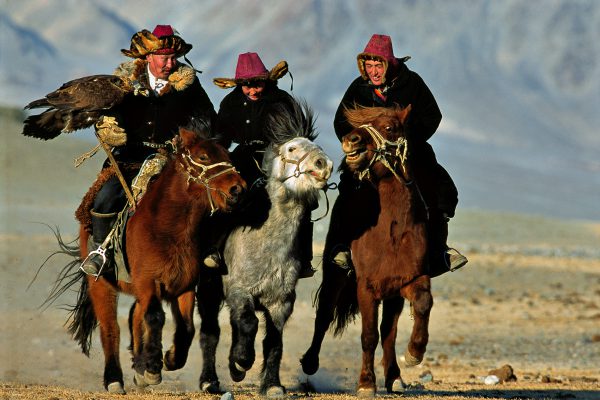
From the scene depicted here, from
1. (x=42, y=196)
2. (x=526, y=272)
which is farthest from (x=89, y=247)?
(x=42, y=196)

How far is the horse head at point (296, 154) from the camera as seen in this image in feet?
35.0

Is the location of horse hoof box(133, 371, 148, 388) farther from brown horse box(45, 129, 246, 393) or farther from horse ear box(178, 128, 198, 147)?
horse ear box(178, 128, 198, 147)

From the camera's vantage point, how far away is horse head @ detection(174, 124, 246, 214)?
34.6 ft

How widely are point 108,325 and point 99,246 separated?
2.43 ft

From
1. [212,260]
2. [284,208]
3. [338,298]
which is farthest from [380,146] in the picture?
[338,298]

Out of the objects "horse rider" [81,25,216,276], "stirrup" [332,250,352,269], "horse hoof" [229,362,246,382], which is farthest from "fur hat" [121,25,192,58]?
"horse hoof" [229,362,246,382]

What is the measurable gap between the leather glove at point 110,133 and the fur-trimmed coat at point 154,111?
0.23 metres

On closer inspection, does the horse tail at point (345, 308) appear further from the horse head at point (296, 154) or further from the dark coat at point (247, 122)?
the horse head at point (296, 154)

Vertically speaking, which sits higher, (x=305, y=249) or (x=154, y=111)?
(x=154, y=111)

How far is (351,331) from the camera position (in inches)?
832

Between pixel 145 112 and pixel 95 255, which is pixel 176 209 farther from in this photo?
pixel 145 112

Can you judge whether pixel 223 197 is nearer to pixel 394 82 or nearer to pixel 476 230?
pixel 394 82

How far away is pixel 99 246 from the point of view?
11594 mm

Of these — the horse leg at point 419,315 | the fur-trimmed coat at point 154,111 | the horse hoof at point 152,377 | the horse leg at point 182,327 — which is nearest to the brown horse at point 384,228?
the horse leg at point 419,315
